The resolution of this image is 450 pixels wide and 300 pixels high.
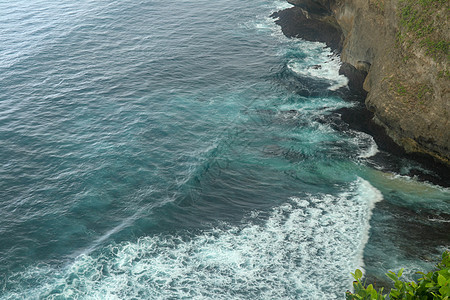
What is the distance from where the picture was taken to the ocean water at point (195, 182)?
87.0 ft

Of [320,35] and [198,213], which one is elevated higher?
[320,35]

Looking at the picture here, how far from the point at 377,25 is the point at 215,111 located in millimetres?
18869

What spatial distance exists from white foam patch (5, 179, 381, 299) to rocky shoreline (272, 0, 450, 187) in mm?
7254

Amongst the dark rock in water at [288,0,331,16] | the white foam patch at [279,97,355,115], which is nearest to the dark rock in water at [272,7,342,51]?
the dark rock in water at [288,0,331,16]

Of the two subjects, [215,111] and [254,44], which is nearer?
[215,111]

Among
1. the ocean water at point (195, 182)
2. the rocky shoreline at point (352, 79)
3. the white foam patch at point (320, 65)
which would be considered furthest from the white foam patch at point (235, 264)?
the white foam patch at point (320, 65)

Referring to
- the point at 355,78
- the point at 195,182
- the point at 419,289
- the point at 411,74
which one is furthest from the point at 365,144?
the point at 419,289

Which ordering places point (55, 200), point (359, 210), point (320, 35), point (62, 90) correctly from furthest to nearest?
point (320, 35), point (62, 90), point (55, 200), point (359, 210)

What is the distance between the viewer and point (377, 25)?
1608 inches

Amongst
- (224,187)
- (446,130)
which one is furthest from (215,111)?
(446,130)

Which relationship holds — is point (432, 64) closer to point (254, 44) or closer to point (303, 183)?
point (303, 183)

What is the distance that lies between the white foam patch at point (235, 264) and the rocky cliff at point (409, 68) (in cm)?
853

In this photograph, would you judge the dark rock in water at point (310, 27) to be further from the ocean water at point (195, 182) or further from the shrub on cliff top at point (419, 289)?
the shrub on cliff top at point (419, 289)

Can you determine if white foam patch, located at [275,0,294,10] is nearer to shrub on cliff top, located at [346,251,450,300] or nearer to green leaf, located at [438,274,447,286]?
shrub on cliff top, located at [346,251,450,300]
